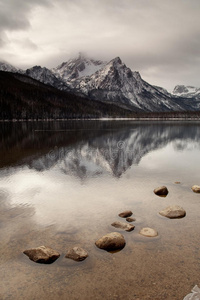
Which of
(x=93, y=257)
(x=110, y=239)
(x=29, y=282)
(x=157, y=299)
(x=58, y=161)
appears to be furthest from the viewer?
(x=58, y=161)

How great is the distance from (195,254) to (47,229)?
8087 millimetres

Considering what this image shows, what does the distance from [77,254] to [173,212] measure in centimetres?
772

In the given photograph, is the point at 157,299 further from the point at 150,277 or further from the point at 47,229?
the point at 47,229

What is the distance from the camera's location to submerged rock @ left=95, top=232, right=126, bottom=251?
11992 mm

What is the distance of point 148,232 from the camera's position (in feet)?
44.0

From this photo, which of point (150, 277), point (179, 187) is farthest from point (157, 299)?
point (179, 187)

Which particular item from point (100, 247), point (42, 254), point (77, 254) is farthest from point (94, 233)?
point (42, 254)

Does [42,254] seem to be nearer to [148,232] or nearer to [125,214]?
[148,232]

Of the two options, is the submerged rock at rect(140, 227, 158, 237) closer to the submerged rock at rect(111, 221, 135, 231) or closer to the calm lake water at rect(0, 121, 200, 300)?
the calm lake water at rect(0, 121, 200, 300)

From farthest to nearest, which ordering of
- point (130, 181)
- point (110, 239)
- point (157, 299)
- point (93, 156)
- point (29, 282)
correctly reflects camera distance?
point (93, 156)
point (130, 181)
point (110, 239)
point (29, 282)
point (157, 299)

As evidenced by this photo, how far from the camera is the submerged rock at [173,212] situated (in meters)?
15.8

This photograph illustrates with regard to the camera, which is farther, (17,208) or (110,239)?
(17,208)

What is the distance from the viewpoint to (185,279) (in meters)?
9.82

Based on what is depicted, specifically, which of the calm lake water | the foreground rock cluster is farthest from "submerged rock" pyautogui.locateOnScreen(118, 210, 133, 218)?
the foreground rock cluster
